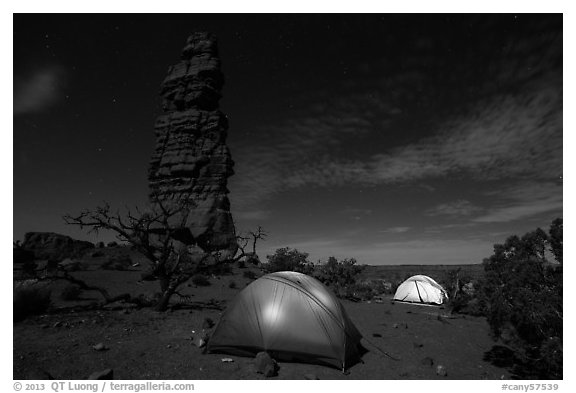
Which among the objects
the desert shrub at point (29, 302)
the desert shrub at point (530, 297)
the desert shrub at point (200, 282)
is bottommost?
the desert shrub at point (200, 282)

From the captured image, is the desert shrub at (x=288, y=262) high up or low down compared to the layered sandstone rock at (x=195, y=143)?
down

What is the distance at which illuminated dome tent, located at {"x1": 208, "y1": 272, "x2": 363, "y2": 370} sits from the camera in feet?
25.1

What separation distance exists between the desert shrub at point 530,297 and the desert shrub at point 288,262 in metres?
20.6

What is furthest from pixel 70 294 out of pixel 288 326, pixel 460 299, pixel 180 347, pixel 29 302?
pixel 460 299

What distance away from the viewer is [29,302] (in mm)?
11062

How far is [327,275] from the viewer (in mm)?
25359

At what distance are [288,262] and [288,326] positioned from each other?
69.4ft

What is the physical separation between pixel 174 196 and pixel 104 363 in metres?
45.8

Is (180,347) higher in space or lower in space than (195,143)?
lower

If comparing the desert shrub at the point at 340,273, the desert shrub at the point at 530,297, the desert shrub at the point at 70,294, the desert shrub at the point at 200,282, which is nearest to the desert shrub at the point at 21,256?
the desert shrub at the point at 200,282

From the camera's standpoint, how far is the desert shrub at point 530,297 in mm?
6246

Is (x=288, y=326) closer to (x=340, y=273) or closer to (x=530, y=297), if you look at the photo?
(x=530, y=297)

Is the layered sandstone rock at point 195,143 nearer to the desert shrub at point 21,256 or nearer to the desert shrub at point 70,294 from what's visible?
the desert shrub at point 21,256

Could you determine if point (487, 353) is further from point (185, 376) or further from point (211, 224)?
point (211, 224)
